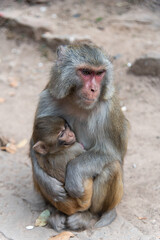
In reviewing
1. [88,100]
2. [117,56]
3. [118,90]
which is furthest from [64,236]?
[117,56]

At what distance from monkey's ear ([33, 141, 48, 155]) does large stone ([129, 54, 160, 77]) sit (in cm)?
449

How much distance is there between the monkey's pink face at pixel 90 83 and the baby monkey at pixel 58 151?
0.47 m

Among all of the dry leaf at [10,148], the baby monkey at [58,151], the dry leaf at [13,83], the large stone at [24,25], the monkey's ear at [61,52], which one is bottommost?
the dry leaf at [13,83]

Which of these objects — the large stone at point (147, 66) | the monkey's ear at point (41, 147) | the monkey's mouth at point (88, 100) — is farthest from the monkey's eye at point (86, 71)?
the large stone at point (147, 66)

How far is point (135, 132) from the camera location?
7676mm

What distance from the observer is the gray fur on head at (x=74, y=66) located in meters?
4.63

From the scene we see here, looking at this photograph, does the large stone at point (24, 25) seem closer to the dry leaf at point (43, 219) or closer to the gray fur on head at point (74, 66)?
the gray fur on head at point (74, 66)

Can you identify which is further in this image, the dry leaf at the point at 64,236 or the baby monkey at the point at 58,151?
the dry leaf at the point at 64,236


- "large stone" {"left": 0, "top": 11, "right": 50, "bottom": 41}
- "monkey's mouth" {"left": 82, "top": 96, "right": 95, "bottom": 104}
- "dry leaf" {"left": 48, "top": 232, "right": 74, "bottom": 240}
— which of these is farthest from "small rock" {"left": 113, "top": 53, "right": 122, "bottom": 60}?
"dry leaf" {"left": 48, "top": 232, "right": 74, "bottom": 240}

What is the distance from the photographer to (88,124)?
499 centimetres

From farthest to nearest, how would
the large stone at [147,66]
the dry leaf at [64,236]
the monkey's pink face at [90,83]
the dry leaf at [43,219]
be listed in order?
the large stone at [147,66] < the dry leaf at [43,219] < the dry leaf at [64,236] < the monkey's pink face at [90,83]

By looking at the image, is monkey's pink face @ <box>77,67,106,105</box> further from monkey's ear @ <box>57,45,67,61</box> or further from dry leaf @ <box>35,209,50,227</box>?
dry leaf @ <box>35,209,50,227</box>

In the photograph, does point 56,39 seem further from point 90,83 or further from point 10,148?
point 90,83

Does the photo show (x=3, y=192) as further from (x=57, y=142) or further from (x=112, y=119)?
(x=112, y=119)
